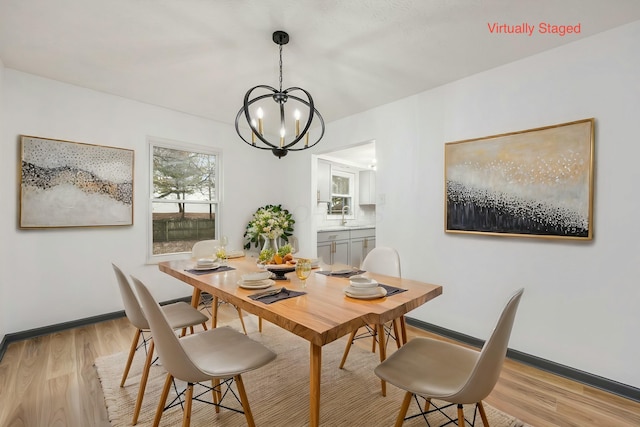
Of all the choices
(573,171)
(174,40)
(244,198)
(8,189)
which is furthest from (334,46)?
(8,189)

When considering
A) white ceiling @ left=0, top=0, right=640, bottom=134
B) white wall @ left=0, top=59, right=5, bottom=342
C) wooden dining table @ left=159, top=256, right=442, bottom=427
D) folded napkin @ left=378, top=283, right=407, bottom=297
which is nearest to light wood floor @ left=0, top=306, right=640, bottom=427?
white wall @ left=0, top=59, right=5, bottom=342

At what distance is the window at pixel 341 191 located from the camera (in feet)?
19.6

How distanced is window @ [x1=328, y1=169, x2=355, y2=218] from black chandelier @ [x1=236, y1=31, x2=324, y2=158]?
1.55 metres

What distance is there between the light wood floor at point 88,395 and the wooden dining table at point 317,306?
36.5 inches

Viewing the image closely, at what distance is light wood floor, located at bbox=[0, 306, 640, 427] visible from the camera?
172 cm

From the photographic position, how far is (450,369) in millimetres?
1374

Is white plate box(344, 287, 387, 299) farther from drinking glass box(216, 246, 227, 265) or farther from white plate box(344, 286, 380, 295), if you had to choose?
drinking glass box(216, 246, 227, 265)

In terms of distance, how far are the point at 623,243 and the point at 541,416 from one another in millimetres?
1281

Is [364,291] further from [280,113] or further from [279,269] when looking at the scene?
[280,113]

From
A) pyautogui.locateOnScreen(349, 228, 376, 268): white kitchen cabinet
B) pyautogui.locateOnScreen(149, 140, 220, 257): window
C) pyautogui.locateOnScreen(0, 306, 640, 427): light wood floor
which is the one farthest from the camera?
pyautogui.locateOnScreen(349, 228, 376, 268): white kitchen cabinet

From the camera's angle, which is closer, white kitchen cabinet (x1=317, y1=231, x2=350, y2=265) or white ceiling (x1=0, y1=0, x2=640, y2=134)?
white ceiling (x1=0, y1=0, x2=640, y2=134)

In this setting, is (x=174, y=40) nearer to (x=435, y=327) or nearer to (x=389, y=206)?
(x=389, y=206)

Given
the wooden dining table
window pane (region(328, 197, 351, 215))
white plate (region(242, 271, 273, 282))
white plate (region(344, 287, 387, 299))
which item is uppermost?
window pane (region(328, 197, 351, 215))

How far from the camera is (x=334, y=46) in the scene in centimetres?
220
